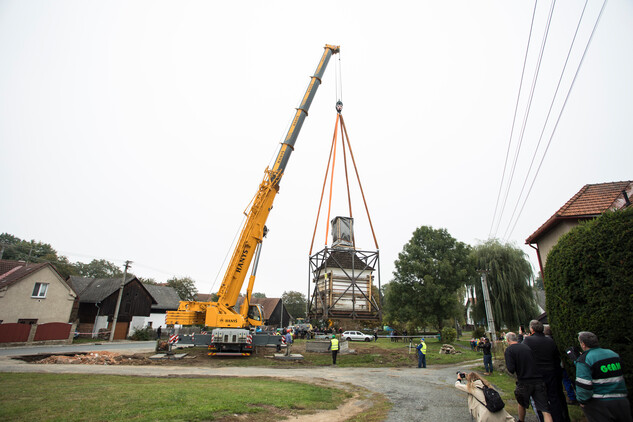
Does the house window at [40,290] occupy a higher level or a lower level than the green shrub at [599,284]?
higher

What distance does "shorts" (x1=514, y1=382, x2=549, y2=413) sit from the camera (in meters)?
5.03

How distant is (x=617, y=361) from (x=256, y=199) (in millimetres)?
14881

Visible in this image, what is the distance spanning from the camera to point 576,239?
5469 millimetres

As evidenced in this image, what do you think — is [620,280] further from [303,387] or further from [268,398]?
[303,387]

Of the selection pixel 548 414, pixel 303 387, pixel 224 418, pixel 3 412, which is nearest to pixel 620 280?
pixel 548 414

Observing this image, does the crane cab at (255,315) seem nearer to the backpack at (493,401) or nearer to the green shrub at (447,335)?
the backpack at (493,401)

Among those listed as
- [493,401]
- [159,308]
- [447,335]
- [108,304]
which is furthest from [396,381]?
[159,308]

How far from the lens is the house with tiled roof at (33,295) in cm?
2472

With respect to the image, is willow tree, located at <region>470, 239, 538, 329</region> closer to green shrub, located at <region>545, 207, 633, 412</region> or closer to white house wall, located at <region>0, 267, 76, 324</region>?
green shrub, located at <region>545, 207, 633, 412</region>

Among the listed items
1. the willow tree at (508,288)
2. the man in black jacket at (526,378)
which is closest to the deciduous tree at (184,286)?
the willow tree at (508,288)

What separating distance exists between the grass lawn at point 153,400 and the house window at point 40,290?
22.5m

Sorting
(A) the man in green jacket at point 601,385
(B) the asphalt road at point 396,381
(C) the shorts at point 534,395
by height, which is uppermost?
(A) the man in green jacket at point 601,385

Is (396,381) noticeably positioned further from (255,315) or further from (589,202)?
(589,202)

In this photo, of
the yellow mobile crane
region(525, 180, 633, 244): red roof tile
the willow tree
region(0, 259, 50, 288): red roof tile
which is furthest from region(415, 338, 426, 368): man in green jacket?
region(0, 259, 50, 288): red roof tile
